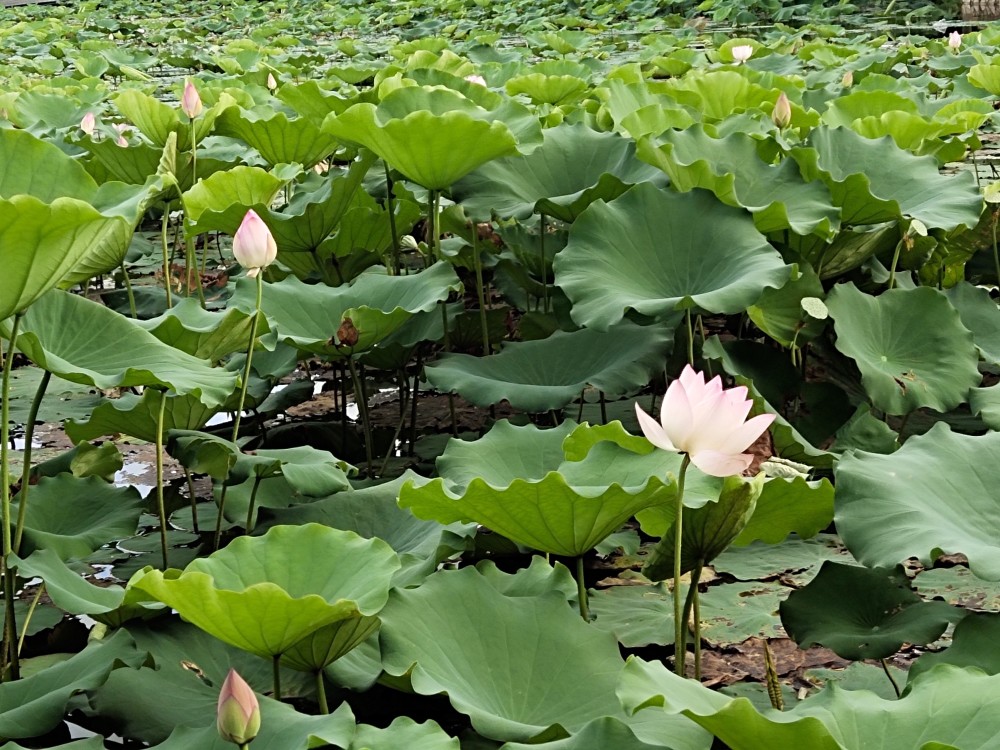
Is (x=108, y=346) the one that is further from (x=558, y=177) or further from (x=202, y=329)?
(x=558, y=177)

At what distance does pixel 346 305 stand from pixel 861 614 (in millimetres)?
1167

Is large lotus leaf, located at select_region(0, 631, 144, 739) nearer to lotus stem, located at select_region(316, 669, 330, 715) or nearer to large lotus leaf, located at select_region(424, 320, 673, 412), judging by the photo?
lotus stem, located at select_region(316, 669, 330, 715)

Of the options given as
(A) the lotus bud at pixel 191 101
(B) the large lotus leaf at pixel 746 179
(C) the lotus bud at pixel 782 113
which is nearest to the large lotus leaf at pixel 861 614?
(B) the large lotus leaf at pixel 746 179

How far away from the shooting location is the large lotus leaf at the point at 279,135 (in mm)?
2957

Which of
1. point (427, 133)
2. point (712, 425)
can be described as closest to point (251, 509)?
point (427, 133)

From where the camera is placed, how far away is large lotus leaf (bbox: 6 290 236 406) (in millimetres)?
1634

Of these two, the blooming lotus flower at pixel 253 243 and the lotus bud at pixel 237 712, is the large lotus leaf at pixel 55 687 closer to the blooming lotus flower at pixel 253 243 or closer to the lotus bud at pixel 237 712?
the lotus bud at pixel 237 712

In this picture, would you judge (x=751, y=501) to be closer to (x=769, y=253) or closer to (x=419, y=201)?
(x=769, y=253)

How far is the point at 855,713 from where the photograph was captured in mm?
1104

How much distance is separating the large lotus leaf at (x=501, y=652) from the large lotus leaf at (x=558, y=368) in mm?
631

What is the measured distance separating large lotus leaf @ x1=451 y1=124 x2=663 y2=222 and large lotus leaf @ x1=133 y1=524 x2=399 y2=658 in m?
1.10

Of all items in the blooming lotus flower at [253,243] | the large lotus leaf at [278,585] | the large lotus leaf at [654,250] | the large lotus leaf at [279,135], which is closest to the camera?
the large lotus leaf at [278,585]

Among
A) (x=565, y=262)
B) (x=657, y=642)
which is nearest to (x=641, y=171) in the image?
(x=565, y=262)

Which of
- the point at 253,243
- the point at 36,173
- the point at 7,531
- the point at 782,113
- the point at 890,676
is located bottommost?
the point at 890,676
